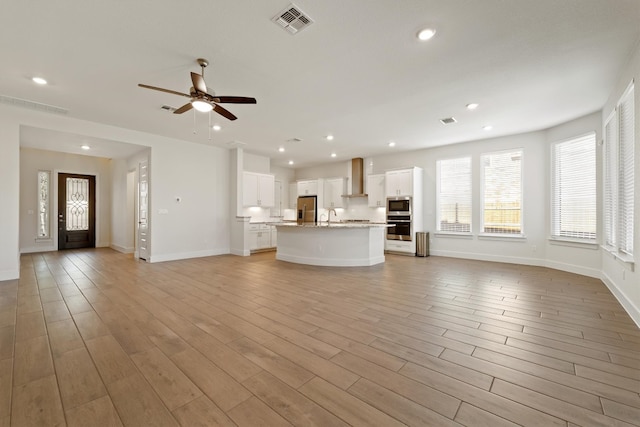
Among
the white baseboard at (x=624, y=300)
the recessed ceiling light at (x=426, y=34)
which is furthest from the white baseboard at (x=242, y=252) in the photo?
the white baseboard at (x=624, y=300)

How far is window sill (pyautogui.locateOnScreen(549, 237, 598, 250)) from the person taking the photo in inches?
196

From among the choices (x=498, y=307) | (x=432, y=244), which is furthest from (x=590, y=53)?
(x=432, y=244)

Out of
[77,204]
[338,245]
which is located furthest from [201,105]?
[77,204]

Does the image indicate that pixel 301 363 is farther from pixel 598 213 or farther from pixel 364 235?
pixel 598 213

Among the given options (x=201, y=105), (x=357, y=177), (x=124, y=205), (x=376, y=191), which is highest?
(x=201, y=105)

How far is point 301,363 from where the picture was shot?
6.97 ft

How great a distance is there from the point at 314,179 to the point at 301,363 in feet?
27.5

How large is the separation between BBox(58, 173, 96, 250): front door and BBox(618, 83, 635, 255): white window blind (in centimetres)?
1256

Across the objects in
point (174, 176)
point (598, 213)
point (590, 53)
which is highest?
point (590, 53)

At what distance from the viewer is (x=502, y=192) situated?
655cm

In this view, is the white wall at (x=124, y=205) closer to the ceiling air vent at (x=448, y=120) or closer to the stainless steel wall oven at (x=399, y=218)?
the stainless steel wall oven at (x=399, y=218)

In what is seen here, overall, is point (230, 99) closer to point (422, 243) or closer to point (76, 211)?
point (422, 243)

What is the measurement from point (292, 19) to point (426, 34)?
132 centimetres

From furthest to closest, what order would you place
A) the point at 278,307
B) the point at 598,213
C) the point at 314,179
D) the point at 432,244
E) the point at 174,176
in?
the point at 314,179 < the point at 432,244 < the point at 174,176 < the point at 598,213 < the point at 278,307
